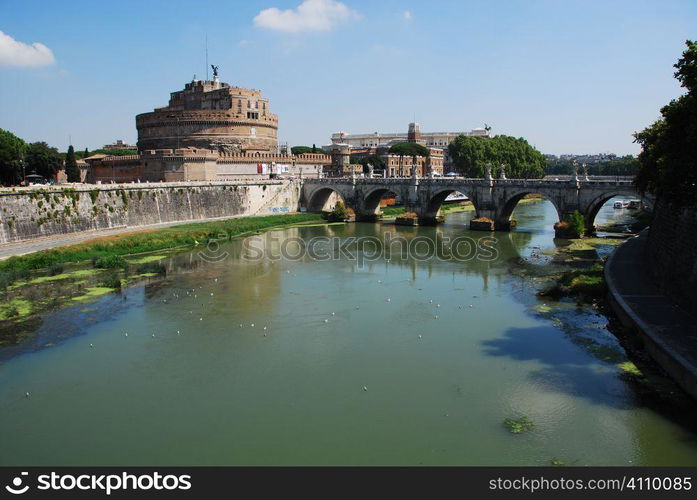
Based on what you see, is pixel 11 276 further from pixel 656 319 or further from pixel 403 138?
pixel 403 138

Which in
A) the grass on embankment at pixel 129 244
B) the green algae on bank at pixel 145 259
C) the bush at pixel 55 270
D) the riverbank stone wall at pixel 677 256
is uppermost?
the riverbank stone wall at pixel 677 256

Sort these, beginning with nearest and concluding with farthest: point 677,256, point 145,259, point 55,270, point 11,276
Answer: point 677,256 < point 11,276 < point 55,270 < point 145,259

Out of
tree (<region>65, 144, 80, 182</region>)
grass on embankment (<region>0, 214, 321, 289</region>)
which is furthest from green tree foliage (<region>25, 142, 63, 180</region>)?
grass on embankment (<region>0, 214, 321, 289</region>)

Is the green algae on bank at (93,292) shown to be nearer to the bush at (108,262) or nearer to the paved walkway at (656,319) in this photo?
the bush at (108,262)

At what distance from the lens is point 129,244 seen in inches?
1093

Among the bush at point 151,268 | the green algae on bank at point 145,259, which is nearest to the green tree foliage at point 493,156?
the green algae on bank at point 145,259

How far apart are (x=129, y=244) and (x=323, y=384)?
18596mm

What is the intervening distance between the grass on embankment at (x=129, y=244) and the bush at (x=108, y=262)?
0.12 feet

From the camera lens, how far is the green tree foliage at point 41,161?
137 ft

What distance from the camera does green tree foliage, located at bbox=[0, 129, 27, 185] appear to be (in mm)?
34156

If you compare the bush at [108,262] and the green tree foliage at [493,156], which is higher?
the green tree foliage at [493,156]

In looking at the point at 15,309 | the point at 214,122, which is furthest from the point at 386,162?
the point at 15,309

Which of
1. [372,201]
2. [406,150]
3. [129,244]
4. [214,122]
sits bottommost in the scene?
[129,244]
